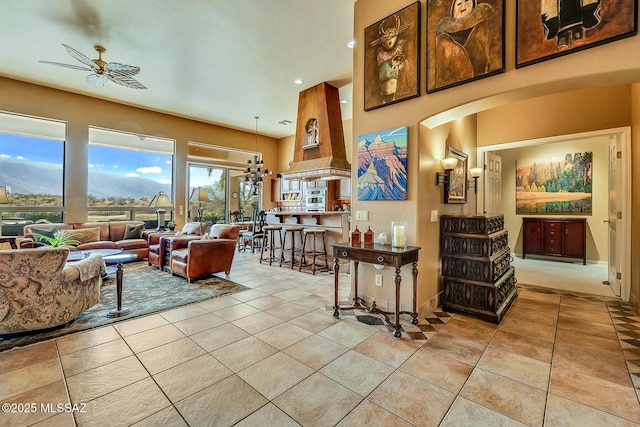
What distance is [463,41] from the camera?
2686mm

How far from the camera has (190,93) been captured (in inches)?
247

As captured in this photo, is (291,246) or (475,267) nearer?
(475,267)

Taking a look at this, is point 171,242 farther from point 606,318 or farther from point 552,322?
point 606,318

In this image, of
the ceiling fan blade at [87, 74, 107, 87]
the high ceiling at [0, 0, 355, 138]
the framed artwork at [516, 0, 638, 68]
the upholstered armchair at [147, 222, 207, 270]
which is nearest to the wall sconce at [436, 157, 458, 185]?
the framed artwork at [516, 0, 638, 68]

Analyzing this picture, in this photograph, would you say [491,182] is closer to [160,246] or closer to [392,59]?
[392,59]

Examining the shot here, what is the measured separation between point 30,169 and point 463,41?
8198 millimetres

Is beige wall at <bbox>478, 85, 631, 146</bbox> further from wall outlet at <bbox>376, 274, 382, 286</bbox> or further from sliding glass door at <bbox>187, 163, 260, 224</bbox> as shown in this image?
sliding glass door at <bbox>187, 163, 260, 224</bbox>

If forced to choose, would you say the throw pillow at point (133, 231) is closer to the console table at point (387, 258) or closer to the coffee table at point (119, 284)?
the coffee table at point (119, 284)

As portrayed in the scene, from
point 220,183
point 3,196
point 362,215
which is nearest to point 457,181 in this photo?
point 362,215

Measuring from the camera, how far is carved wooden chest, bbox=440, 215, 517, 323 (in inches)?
120

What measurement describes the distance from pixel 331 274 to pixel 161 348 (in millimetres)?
3159

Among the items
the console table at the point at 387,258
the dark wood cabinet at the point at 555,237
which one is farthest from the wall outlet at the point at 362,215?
the dark wood cabinet at the point at 555,237

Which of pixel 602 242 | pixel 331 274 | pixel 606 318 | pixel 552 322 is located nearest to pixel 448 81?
pixel 552 322

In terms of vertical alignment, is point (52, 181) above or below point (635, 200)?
above
